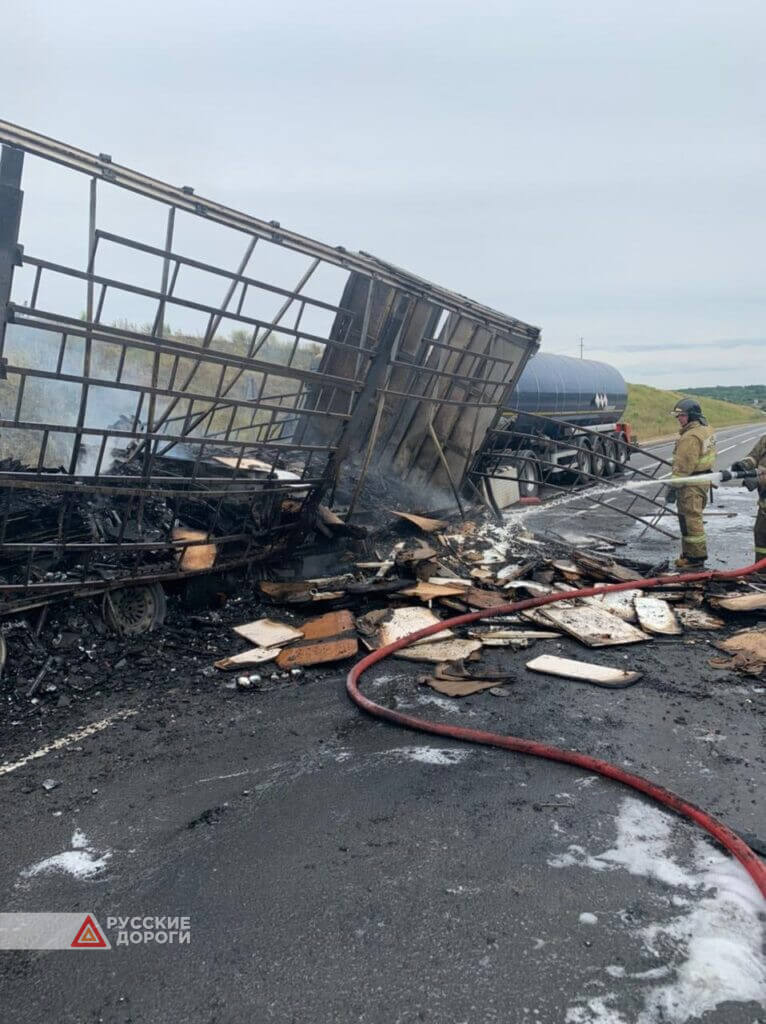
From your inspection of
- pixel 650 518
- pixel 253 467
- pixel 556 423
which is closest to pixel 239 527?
pixel 253 467

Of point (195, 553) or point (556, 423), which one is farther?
point (556, 423)

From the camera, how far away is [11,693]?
405cm

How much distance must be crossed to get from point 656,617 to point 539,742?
2404mm

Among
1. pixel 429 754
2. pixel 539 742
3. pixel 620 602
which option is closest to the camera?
pixel 429 754

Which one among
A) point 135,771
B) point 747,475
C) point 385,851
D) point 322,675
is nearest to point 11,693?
point 135,771

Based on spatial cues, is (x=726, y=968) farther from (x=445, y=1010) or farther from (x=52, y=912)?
(x=52, y=912)

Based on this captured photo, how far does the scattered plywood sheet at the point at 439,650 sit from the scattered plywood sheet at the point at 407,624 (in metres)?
0.02

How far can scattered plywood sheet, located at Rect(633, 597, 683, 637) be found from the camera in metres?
5.30

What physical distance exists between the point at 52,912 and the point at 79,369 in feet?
26.1

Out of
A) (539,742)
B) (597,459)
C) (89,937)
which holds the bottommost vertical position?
(89,937)

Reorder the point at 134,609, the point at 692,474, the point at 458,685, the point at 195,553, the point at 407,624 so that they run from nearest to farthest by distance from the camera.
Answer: the point at 458,685 < the point at 134,609 < the point at 407,624 < the point at 195,553 < the point at 692,474

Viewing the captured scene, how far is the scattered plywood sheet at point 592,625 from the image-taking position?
5.11 meters

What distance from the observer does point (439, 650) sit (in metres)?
4.89

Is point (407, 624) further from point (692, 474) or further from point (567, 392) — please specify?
point (567, 392)
